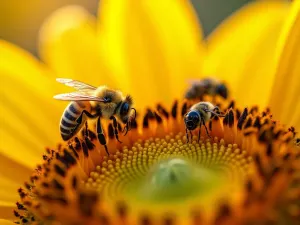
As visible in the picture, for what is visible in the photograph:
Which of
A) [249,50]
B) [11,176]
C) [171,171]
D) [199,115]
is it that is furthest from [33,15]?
[171,171]

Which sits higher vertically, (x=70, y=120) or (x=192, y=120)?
(x=70, y=120)

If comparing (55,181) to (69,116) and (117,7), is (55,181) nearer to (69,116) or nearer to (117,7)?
(69,116)

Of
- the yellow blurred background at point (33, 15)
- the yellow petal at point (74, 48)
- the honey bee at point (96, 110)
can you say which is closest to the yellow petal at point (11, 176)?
the honey bee at point (96, 110)

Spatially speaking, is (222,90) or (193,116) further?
(222,90)

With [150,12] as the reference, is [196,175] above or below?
below

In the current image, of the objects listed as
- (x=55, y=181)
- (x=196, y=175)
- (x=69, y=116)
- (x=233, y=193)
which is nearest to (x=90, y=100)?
(x=69, y=116)

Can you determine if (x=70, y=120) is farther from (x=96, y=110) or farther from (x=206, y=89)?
(x=206, y=89)

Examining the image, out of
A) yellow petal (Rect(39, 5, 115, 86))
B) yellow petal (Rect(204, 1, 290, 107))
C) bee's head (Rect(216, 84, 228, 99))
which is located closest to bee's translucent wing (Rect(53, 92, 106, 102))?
bee's head (Rect(216, 84, 228, 99))

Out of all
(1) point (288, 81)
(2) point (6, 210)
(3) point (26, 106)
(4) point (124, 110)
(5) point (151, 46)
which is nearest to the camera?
(2) point (6, 210)
